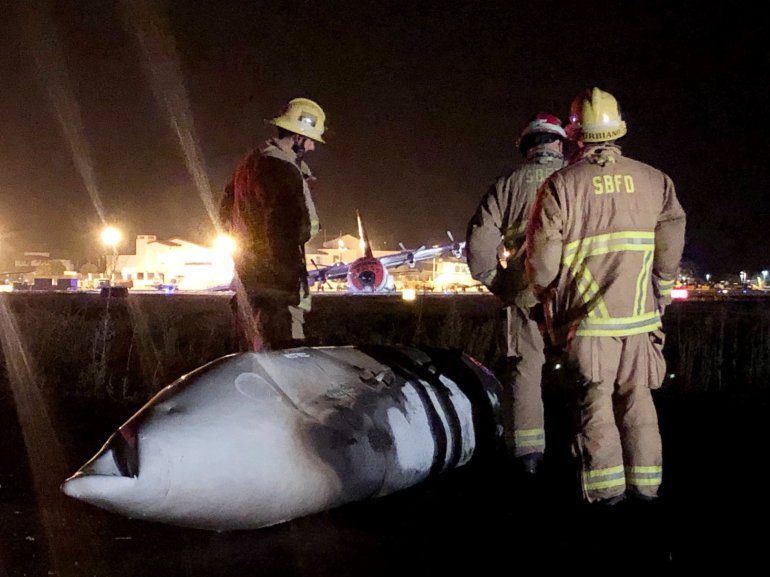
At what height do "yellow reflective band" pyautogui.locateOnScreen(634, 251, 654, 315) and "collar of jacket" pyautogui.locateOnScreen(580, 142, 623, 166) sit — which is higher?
"collar of jacket" pyautogui.locateOnScreen(580, 142, 623, 166)

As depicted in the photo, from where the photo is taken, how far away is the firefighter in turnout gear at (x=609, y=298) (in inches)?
150

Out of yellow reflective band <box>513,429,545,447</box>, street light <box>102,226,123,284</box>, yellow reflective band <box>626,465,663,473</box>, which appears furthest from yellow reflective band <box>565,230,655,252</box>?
street light <box>102,226,123,284</box>

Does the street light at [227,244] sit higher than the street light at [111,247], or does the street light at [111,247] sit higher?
the street light at [111,247]

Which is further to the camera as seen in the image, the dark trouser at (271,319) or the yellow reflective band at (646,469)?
the dark trouser at (271,319)

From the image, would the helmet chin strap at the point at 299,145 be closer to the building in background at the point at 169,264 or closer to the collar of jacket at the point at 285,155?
the collar of jacket at the point at 285,155

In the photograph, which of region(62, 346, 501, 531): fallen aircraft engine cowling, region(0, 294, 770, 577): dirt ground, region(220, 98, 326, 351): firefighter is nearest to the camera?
region(62, 346, 501, 531): fallen aircraft engine cowling

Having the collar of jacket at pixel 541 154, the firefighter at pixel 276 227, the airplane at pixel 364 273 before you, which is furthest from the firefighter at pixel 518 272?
the airplane at pixel 364 273

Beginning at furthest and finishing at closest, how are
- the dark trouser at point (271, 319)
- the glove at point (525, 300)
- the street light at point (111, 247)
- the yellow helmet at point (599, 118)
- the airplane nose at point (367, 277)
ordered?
the street light at point (111, 247) → the airplane nose at point (367, 277) → the dark trouser at point (271, 319) → the glove at point (525, 300) → the yellow helmet at point (599, 118)

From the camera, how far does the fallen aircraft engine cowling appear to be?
3.00m

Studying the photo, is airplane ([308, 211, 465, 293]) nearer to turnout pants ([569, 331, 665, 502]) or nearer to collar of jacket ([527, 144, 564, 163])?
collar of jacket ([527, 144, 564, 163])

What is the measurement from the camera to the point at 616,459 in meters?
3.77

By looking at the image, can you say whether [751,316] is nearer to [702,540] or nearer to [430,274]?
[702,540]

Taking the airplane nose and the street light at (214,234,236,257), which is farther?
the airplane nose

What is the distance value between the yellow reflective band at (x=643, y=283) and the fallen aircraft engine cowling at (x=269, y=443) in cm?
128
